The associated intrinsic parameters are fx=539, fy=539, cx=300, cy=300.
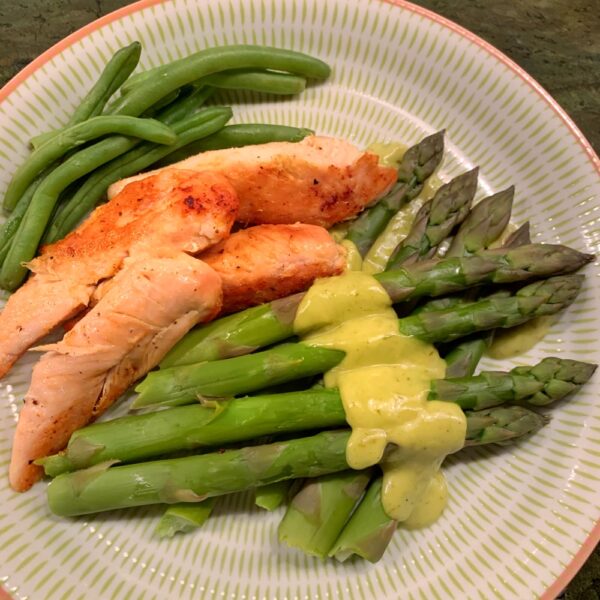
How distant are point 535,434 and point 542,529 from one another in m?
0.43

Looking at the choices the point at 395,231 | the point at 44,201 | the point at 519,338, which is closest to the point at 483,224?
the point at 395,231

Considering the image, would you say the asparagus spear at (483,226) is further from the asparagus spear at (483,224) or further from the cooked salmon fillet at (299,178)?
the cooked salmon fillet at (299,178)

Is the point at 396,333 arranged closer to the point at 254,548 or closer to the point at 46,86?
the point at 254,548

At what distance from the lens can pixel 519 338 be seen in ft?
9.05

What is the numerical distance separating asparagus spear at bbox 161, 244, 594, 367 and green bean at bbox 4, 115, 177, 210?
1.02 m

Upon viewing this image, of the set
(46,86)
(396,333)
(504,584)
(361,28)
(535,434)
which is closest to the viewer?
(504,584)

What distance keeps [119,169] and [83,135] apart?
232mm

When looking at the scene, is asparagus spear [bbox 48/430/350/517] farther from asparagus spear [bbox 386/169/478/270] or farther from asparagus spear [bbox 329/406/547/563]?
asparagus spear [bbox 386/169/478/270]

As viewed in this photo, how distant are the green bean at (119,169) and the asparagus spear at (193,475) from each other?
4.15 feet

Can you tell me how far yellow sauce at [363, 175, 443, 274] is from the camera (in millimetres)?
2902

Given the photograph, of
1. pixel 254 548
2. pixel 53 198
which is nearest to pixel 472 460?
pixel 254 548

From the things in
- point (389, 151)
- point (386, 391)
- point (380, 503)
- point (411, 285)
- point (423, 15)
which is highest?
point (423, 15)

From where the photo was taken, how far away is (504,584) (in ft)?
7.37

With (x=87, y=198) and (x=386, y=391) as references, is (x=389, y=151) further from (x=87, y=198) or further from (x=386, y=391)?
(x=87, y=198)
